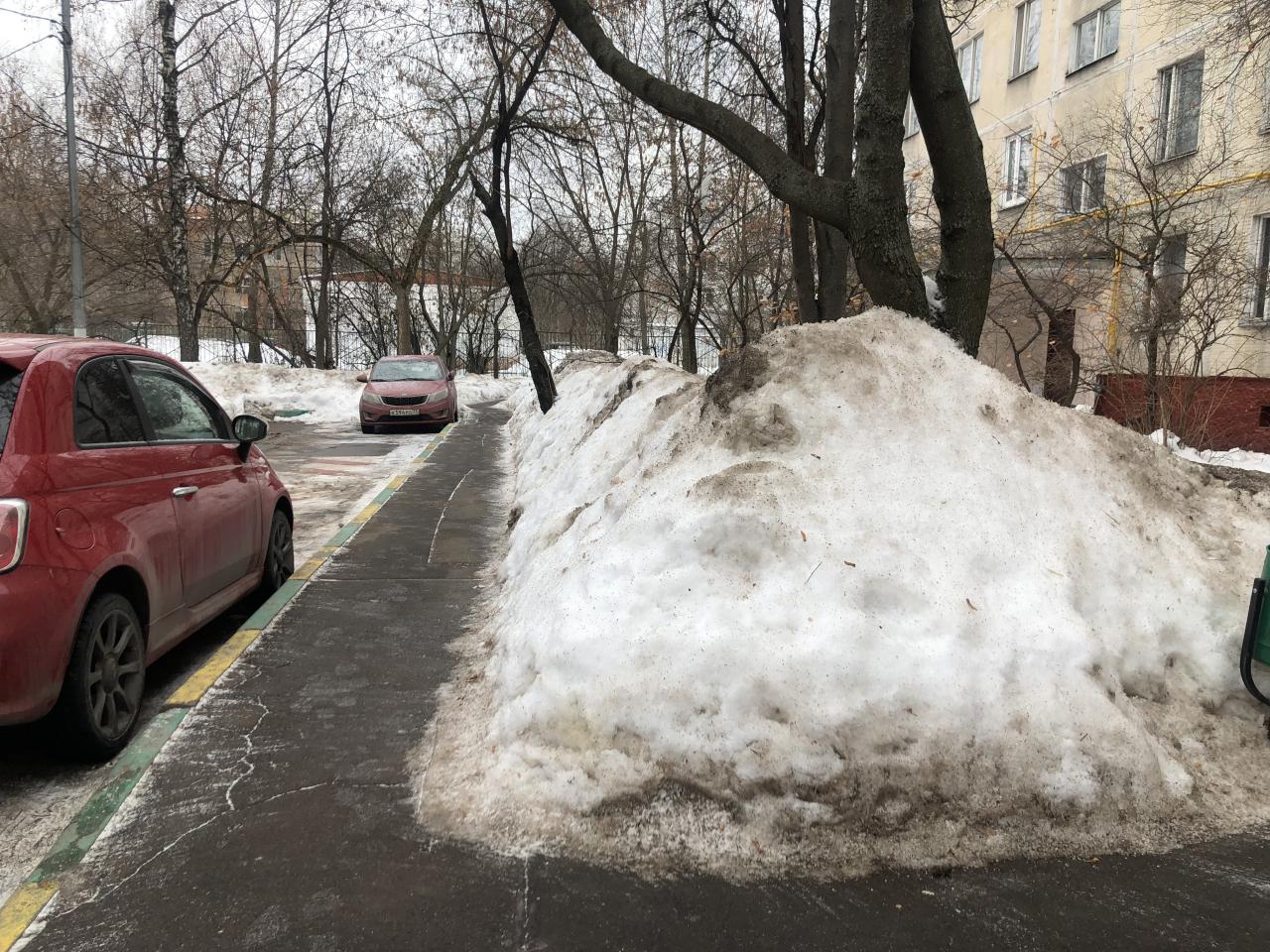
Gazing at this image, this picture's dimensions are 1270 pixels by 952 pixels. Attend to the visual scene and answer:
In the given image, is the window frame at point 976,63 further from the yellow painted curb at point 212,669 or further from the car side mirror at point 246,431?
the yellow painted curb at point 212,669

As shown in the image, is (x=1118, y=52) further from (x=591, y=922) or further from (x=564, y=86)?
(x=591, y=922)

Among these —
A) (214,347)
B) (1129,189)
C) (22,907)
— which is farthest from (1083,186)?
(214,347)

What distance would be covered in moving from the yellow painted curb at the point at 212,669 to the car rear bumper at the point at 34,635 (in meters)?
0.96

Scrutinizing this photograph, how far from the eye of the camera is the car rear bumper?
2.79 meters

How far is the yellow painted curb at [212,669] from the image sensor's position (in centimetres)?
395

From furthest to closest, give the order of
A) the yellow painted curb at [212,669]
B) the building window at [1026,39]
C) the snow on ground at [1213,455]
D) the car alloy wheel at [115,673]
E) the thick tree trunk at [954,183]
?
1. the building window at [1026,39]
2. the snow on ground at [1213,455]
3. the thick tree trunk at [954,183]
4. the yellow painted curb at [212,669]
5. the car alloy wheel at [115,673]

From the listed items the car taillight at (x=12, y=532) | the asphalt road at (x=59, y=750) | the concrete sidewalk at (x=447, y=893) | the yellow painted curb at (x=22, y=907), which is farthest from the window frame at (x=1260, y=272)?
the yellow painted curb at (x=22, y=907)

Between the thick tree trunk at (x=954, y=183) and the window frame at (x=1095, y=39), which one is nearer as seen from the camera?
the thick tree trunk at (x=954, y=183)

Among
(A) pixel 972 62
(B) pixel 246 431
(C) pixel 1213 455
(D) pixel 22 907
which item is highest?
(A) pixel 972 62

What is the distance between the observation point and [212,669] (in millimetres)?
4305

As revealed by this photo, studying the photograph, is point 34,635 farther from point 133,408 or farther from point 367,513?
point 367,513

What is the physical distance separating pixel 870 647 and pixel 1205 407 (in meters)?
11.6

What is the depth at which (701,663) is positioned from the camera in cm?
314

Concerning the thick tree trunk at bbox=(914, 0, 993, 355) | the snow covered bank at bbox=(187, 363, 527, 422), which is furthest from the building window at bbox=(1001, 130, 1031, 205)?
the thick tree trunk at bbox=(914, 0, 993, 355)
